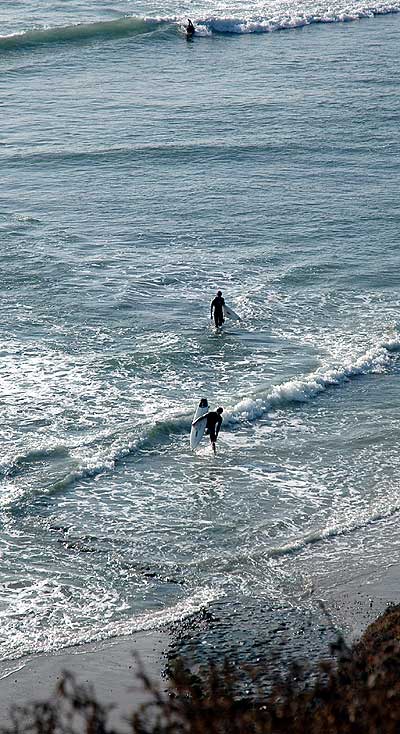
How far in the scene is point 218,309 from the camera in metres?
27.8

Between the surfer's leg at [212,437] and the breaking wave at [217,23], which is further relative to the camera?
the breaking wave at [217,23]

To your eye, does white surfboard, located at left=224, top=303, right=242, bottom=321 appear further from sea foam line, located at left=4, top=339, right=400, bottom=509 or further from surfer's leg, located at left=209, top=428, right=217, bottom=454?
surfer's leg, located at left=209, top=428, right=217, bottom=454

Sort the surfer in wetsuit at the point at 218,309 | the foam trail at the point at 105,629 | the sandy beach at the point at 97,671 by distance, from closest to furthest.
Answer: the sandy beach at the point at 97,671, the foam trail at the point at 105,629, the surfer in wetsuit at the point at 218,309

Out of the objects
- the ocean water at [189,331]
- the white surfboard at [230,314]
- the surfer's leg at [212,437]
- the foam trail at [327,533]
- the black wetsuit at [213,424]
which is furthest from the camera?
the white surfboard at [230,314]

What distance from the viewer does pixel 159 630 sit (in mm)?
16156

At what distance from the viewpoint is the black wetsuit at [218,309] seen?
27625mm

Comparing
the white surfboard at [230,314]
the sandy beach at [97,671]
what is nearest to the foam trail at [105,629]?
the sandy beach at [97,671]

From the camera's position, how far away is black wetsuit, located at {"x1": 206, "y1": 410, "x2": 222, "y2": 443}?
21891 millimetres

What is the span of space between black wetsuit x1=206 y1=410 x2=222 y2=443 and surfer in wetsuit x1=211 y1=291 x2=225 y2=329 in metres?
5.90

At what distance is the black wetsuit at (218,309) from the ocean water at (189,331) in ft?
0.85

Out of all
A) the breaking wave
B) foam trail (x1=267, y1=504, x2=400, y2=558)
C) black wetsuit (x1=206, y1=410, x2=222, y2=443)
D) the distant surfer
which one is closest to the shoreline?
foam trail (x1=267, y1=504, x2=400, y2=558)

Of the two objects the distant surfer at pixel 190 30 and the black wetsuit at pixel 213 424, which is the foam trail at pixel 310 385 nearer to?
the black wetsuit at pixel 213 424

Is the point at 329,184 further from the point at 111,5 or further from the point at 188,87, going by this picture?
the point at 111,5

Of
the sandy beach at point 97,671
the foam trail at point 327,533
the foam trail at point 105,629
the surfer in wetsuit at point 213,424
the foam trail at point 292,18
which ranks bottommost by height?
the foam trail at point 327,533
